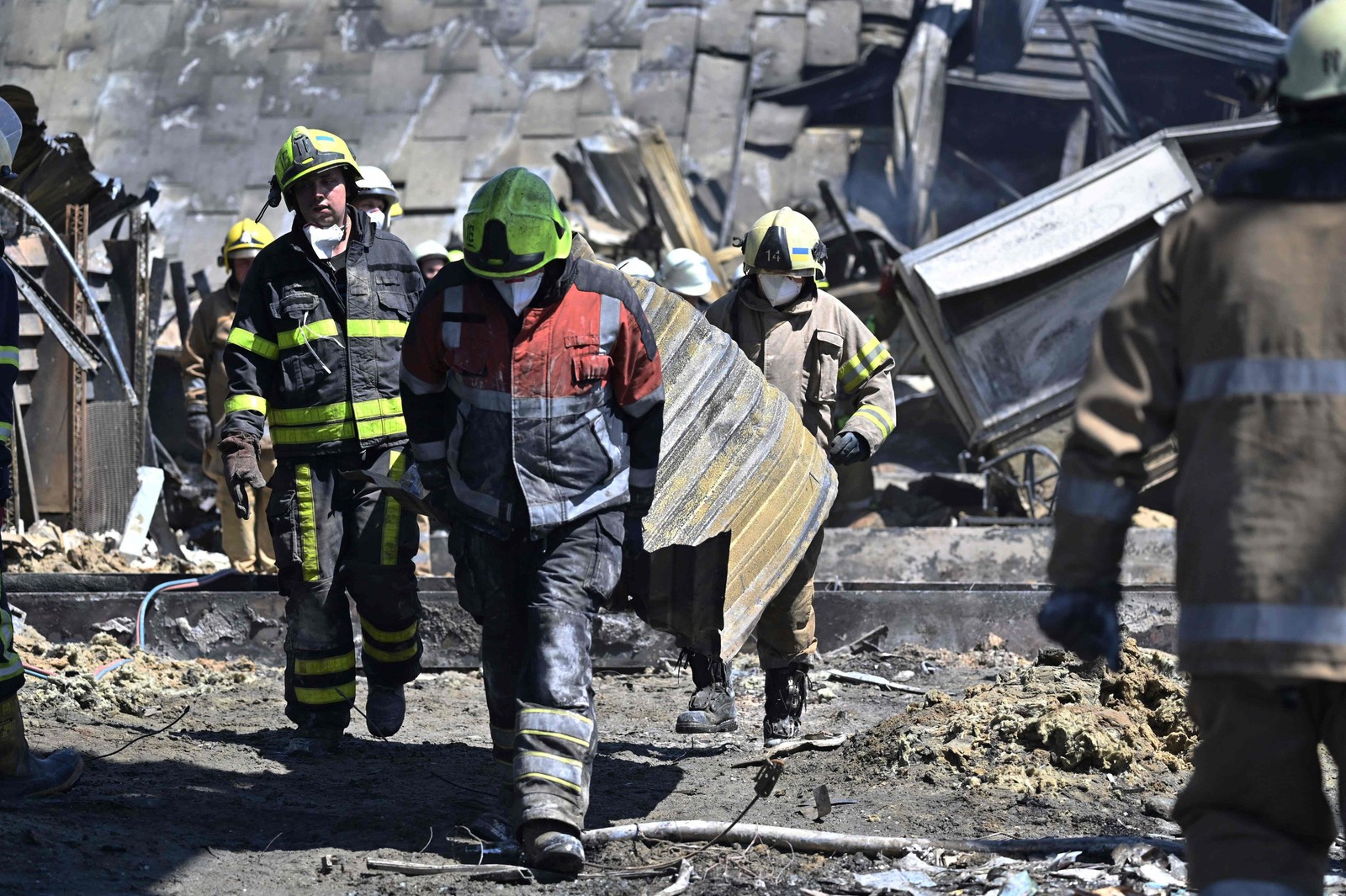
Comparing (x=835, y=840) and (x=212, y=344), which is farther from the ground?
(x=212, y=344)

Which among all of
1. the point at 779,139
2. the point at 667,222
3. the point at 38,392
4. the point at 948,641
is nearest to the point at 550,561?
the point at 948,641

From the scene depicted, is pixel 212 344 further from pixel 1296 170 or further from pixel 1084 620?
pixel 1296 170

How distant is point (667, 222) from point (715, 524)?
9.66 m

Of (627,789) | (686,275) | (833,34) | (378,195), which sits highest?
(833,34)

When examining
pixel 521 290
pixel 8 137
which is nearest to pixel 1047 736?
pixel 521 290

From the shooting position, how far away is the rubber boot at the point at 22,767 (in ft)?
14.2

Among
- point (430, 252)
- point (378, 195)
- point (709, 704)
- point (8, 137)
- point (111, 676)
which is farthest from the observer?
point (430, 252)

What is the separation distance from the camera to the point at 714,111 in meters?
15.9

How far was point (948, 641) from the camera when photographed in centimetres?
750

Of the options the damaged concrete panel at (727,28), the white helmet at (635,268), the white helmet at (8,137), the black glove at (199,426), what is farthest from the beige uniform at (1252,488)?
the damaged concrete panel at (727,28)

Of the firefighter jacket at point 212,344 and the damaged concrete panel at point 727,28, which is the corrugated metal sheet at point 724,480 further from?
the damaged concrete panel at point 727,28

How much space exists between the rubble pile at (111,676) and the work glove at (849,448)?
9.68 feet

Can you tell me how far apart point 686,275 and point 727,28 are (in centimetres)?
796

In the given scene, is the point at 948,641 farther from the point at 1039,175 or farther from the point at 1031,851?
the point at 1039,175
